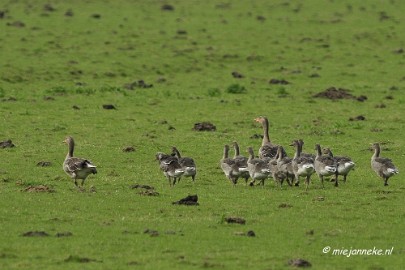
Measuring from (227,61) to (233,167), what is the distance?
105ft

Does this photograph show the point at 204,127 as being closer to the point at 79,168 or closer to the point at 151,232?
the point at 79,168

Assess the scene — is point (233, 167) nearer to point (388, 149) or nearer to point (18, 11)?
point (388, 149)

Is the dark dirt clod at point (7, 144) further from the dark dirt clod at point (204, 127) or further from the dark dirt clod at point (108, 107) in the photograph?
the dark dirt clod at point (108, 107)

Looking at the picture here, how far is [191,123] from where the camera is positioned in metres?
37.6

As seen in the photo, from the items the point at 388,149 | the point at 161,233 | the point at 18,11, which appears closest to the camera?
the point at 161,233

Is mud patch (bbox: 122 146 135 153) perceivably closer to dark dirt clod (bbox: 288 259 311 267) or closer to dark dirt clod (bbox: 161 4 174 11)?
dark dirt clod (bbox: 288 259 311 267)

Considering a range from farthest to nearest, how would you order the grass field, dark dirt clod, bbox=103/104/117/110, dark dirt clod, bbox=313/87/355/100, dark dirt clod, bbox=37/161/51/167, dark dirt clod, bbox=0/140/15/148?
1. dark dirt clod, bbox=313/87/355/100
2. dark dirt clod, bbox=103/104/117/110
3. dark dirt clod, bbox=0/140/15/148
4. dark dirt clod, bbox=37/161/51/167
5. the grass field

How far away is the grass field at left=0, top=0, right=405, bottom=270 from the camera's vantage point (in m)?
18.5

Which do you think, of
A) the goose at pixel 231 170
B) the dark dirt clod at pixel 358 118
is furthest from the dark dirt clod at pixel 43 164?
the dark dirt clod at pixel 358 118

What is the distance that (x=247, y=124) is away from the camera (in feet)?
124

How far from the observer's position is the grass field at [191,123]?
18.5m

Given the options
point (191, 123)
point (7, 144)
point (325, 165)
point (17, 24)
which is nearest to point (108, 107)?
point (191, 123)

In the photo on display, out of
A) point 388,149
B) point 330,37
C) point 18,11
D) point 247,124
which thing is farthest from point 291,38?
point 388,149

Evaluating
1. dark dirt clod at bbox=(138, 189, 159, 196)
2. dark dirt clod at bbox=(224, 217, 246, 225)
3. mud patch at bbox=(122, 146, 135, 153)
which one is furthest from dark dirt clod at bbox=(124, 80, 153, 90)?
dark dirt clod at bbox=(224, 217, 246, 225)
